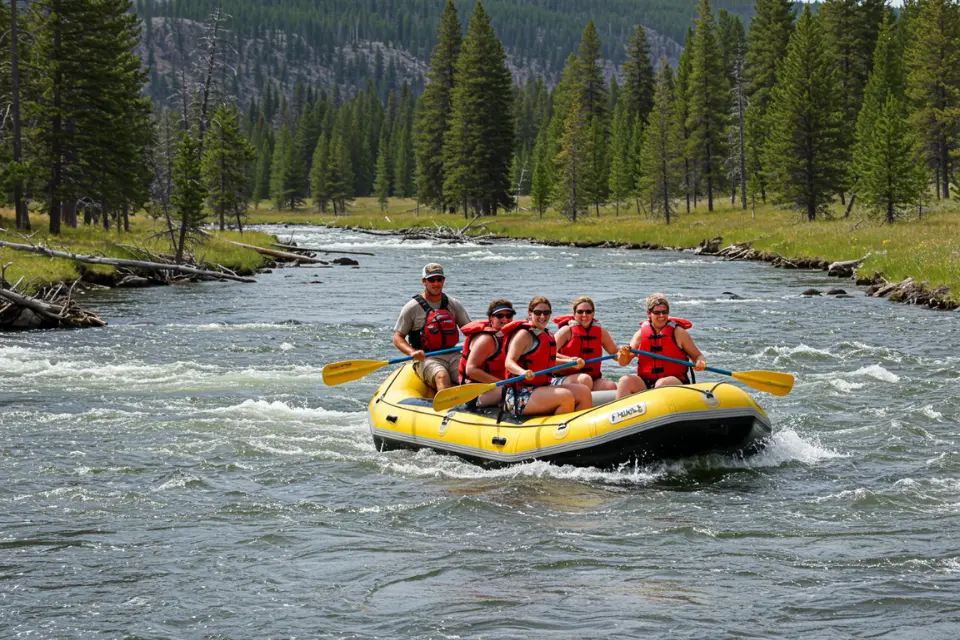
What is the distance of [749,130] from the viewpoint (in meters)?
65.2

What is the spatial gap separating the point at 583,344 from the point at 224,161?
144 ft

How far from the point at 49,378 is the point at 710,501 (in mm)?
10467

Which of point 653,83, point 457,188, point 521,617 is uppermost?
point 653,83

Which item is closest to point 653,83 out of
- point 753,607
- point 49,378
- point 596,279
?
point 596,279

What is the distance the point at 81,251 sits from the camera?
29875mm

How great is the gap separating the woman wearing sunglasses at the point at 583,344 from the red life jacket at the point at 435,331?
1.42 meters

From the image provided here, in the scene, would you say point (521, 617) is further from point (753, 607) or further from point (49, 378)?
point (49, 378)

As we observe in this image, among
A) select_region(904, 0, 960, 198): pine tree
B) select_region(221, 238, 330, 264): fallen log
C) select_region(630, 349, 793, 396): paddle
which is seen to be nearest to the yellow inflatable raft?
select_region(630, 349, 793, 396): paddle

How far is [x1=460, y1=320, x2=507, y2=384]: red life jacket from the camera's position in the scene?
11.6 m

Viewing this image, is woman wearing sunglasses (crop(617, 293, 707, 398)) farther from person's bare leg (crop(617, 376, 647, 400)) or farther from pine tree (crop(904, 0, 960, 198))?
pine tree (crop(904, 0, 960, 198))

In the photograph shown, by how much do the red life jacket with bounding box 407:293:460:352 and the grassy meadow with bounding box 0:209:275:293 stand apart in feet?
38.0

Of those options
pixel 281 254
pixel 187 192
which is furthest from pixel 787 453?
pixel 281 254

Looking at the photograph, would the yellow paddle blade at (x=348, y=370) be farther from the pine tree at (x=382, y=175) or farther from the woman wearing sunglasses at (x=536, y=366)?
the pine tree at (x=382, y=175)

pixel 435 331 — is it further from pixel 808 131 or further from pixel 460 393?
pixel 808 131
